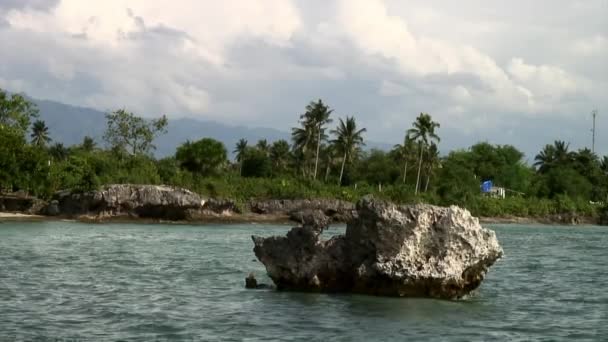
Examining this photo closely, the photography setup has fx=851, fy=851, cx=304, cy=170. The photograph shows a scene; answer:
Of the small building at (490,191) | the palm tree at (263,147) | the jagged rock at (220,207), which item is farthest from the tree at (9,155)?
the small building at (490,191)

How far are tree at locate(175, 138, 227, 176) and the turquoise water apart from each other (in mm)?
91279

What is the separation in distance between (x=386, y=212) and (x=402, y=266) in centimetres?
148

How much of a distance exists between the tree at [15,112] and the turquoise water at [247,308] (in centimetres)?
6436

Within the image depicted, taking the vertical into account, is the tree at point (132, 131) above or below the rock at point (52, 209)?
above

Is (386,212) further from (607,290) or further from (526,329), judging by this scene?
(607,290)

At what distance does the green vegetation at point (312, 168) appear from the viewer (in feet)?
310

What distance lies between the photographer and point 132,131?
11381 cm

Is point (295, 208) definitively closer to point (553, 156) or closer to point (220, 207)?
point (220, 207)

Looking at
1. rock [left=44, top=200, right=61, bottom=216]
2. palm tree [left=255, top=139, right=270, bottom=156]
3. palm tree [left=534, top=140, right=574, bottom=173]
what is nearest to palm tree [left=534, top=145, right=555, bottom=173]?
palm tree [left=534, top=140, right=574, bottom=173]

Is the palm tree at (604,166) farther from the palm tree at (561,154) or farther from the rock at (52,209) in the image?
the rock at (52,209)

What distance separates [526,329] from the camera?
18500mm

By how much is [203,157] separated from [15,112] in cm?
3564

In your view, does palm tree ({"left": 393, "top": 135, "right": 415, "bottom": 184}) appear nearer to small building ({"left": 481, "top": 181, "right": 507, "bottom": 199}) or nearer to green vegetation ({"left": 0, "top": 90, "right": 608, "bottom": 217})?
green vegetation ({"left": 0, "top": 90, "right": 608, "bottom": 217})

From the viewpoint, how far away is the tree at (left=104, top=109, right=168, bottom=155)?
112312 millimetres
